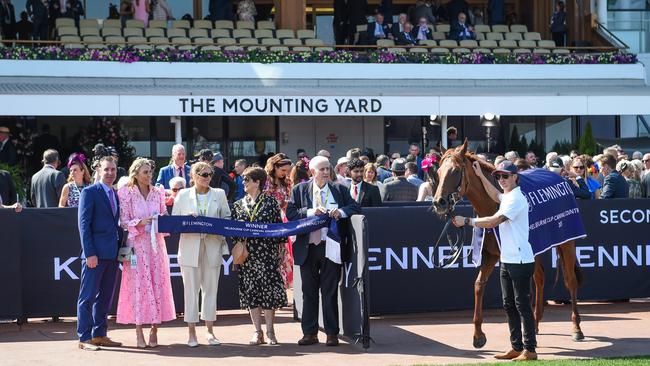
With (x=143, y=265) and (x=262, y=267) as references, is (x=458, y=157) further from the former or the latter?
(x=143, y=265)

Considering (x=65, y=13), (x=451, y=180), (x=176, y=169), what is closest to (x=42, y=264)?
(x=176, y=169)

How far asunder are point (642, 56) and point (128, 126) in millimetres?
14223

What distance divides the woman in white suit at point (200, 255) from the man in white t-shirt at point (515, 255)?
99.4 inches

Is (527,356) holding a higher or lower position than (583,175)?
lower

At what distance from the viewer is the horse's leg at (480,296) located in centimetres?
1006

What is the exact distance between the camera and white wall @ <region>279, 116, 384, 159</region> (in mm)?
27812

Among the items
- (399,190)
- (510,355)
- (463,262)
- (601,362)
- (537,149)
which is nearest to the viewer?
(601,362)

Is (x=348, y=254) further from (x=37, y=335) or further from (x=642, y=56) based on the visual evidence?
(x=642, y=56)

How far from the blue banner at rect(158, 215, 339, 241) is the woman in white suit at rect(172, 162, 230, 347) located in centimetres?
10

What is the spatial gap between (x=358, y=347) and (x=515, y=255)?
1.82 metres

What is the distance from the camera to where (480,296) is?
401 inches

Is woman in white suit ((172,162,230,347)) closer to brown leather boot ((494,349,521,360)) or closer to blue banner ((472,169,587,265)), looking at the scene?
blue banner ((472,169,587,265))

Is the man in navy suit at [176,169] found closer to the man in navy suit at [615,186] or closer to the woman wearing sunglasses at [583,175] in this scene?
the woman wearing sunglasses at [583,175]

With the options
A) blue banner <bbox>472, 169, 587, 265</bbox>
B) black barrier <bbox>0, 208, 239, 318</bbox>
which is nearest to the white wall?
black barrier <bbox>0, 208, 239, 318</bbox>
